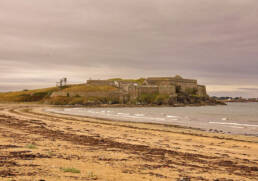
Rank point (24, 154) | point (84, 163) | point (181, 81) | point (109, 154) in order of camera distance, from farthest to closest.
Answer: point (181, 81) → point (109, 154) → point (24, 154) → point (84, 163)

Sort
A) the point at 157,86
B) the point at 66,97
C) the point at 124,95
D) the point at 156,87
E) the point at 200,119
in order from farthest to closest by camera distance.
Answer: the point at 157,86
the point at 156,87
the point at 124,95
the point at 66,97
the point at 200,119

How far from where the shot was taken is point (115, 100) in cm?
14925

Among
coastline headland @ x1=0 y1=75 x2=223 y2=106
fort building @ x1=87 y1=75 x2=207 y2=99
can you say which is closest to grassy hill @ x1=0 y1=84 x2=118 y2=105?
coastline headland @ x1=0 y1=75 x2=223 y2=106

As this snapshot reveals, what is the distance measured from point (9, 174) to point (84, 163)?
10.5 ft

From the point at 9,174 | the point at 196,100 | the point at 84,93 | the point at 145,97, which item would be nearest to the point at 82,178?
the point at 9,174

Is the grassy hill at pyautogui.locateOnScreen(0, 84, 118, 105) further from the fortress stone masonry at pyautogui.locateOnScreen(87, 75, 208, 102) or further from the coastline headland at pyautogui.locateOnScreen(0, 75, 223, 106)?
the fortress stone masonry at pyautogui.locateOnScreen(87, 75, 208, 102)

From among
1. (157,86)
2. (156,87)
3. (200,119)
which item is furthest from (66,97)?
(200,119)

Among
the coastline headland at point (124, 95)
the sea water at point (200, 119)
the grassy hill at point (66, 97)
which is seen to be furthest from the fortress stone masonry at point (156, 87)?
the sea water at point (200, 119)

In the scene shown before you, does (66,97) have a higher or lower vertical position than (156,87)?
lower

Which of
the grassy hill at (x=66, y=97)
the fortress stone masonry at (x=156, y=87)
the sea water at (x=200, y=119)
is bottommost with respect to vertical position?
the sea water at (x=200, y=119)

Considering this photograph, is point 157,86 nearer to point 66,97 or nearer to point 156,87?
point 156,87

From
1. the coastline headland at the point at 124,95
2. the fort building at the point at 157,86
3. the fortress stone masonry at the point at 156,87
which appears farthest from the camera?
the fort building at the point at 157,86

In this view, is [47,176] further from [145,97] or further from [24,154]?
[145,97]

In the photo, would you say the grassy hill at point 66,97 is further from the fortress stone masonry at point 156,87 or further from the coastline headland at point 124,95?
the fortress stone masonry at point 156,87
